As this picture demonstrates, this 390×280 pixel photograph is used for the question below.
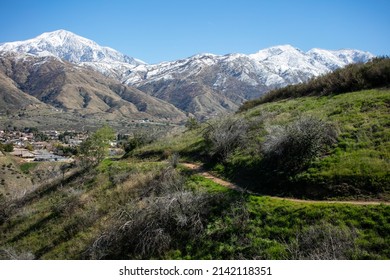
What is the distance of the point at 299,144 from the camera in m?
15.9

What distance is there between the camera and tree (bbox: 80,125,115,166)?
30.9m

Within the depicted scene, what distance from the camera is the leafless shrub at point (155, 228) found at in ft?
44.9

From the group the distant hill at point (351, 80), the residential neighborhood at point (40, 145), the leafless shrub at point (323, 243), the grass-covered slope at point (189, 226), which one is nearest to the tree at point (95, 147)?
the grass-covered slope at point (189, 226)

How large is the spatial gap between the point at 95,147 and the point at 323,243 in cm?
2441

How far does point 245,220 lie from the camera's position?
43.2ft

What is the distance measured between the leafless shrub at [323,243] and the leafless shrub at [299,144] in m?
4.79

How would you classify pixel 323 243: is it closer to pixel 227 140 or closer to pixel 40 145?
pixel 227 140

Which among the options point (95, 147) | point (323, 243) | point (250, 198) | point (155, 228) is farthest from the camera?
point (95, 147)

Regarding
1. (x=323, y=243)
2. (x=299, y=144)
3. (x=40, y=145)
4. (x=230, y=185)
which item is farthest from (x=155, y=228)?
(x=40, y=145)

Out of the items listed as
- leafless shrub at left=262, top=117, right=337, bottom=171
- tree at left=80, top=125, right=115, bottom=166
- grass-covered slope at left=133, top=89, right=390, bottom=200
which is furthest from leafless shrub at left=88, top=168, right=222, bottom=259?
tree at left=80, top=125, right=115, bottom=166

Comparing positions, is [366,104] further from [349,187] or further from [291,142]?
[349,187]

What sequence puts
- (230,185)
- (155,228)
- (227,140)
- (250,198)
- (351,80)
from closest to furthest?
(155,228), (250,198), (230,185), (227,140), (351,80)

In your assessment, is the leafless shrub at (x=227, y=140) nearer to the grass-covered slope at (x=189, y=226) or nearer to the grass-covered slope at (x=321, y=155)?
the grass-covered slope at (x=321, y=155)
